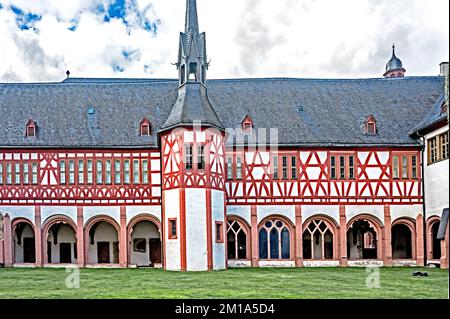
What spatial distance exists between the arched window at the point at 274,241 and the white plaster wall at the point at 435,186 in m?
6.85

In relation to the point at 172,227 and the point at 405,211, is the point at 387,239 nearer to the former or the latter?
the point at 405,211

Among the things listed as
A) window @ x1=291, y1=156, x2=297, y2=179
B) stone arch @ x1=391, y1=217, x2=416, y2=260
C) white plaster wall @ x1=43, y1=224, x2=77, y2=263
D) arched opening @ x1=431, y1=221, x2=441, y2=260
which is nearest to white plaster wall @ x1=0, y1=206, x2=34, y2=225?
white plaster wall @ x1=43, y1=224, x2=77, y2=263

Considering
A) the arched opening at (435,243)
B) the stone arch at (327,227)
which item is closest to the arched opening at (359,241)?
the stone arch at (327,227)

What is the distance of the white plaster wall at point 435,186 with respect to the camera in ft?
89.0

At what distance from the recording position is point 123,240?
97.2 feet

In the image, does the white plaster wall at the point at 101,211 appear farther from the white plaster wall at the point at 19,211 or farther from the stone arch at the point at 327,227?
the stone arch at the point at 327,227

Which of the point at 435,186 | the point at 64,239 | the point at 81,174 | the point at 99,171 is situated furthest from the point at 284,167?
the point at 64,239

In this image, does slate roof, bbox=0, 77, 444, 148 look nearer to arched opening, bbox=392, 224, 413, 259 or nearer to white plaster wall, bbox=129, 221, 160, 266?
white plaster wall, bbox=129, 221, 160, 266

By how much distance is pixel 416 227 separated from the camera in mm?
30016
